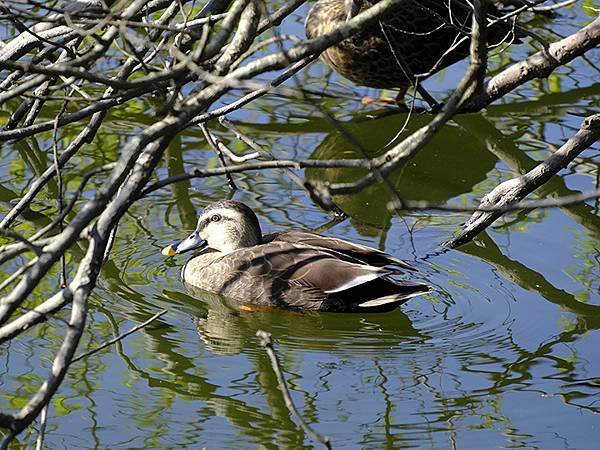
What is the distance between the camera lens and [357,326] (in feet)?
20.8

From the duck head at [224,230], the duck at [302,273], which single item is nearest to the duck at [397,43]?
the duck head at [224,230]

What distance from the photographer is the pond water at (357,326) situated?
5051mm

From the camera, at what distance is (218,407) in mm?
5180

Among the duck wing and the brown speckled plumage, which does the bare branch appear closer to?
the duck wing

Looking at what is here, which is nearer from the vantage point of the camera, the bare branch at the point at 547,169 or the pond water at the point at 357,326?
the pond water at the point at 357,326

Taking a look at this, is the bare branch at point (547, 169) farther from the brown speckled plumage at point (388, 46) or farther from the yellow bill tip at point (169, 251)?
the brown speckled plumage at point (388, 46)

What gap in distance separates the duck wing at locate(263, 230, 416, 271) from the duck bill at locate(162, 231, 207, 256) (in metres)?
0.48

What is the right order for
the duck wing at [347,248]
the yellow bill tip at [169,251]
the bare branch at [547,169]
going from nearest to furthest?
the bare branch at [547,169], the duck wing at [347,248], the yellow bill tip at [169,251]

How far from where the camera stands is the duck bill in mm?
6895

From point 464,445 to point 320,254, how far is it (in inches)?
75.8

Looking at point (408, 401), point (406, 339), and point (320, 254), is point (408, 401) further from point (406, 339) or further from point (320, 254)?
point (320, 254)

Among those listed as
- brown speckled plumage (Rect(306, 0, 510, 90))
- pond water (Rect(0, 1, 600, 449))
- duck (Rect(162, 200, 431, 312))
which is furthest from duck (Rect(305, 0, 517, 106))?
duck (Rect(162, 200, 431, 312))

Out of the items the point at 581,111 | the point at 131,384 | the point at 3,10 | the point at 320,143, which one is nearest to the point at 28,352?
the point at 131,384

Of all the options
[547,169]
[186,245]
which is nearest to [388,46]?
[186,245]
